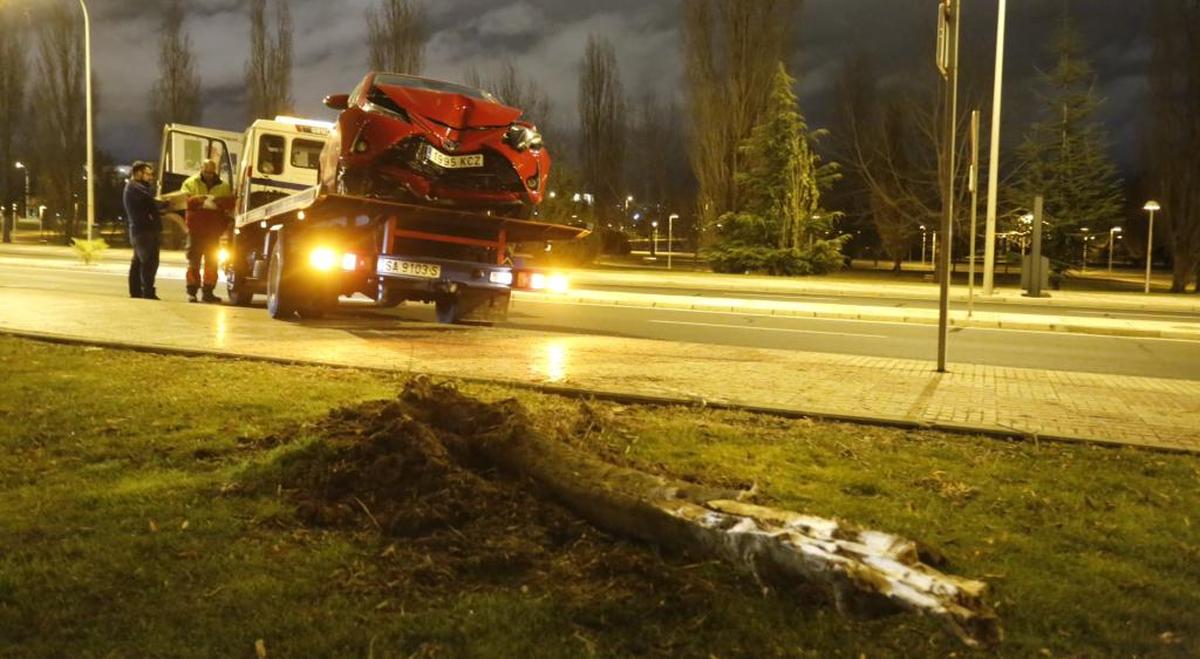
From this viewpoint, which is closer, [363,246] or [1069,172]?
[363,246]

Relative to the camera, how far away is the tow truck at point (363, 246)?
11.3 meters

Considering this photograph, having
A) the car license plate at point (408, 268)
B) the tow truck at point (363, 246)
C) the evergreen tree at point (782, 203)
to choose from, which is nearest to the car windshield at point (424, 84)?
the tow truck at point (363, 246)

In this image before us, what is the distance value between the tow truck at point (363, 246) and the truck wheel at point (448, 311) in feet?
0.05

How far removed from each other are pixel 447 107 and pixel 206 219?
754 cm

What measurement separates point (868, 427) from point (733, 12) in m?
34.7

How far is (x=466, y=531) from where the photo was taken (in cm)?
455

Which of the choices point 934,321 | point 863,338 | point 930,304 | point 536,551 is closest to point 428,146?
point 536,551

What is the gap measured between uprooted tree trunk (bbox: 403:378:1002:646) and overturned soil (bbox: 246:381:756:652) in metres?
0.09

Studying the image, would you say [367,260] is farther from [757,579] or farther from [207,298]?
[757,579]

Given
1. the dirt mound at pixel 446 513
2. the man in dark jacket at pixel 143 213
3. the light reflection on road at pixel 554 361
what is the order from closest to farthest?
the dirt mound at pixel 446 513 → the light reflection on road at pixel 554 361 → the man in dark jacket at pixel 143 213

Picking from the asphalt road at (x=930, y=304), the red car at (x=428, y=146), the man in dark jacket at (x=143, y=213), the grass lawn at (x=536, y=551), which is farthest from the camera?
the asphalt road at (x=930, y=304)

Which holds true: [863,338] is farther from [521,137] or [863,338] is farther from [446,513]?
[446,513]

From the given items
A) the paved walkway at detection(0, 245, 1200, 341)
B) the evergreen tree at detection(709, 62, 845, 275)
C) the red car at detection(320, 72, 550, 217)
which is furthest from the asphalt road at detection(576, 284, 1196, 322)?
the red car at detection(320, 72, 550, 217)

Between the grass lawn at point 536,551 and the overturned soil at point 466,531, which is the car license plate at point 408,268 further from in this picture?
the overturned soil at point 466,531
